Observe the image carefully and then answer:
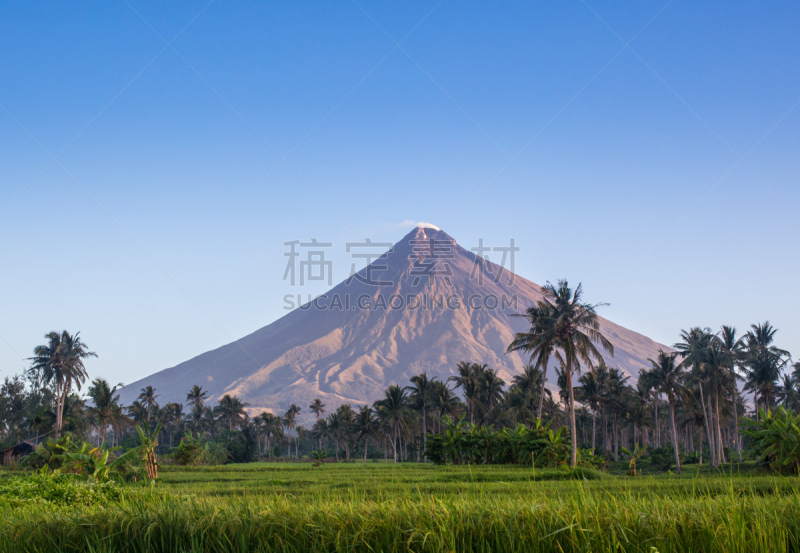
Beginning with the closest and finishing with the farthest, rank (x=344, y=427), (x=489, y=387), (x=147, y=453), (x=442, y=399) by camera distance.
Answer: (x=147, y=453), (x=489, y=387), (x=442, y=399), (x=344, y=427)

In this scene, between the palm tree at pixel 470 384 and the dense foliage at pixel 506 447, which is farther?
the palm tree at pixel 470 384

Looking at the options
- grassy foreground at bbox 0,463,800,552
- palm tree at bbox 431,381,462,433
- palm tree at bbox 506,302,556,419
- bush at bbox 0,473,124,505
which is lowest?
bush at bbox 0,473,124,505

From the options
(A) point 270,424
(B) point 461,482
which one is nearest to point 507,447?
(B) point 461,482

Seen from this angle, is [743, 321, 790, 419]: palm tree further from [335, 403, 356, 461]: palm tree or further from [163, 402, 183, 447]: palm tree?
[163, 402, 183, 447]: palm tree

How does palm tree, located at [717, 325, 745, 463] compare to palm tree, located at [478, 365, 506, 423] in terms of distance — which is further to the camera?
palm tree, located at [478, 365, 506, 423]

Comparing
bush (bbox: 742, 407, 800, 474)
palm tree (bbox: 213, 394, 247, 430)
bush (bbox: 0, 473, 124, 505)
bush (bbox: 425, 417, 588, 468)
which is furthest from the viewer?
palm tree (bbox: 213, 394, 247, 430)

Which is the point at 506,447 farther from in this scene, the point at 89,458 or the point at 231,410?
the point at 231,410

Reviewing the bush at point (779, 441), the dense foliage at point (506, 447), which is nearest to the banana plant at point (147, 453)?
the dense foliage at point (506, 447)

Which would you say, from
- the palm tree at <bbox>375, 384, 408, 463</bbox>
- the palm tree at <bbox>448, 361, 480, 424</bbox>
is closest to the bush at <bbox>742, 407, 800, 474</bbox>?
the palm tree at <bbox>448, 361, 480, 424</bbox>

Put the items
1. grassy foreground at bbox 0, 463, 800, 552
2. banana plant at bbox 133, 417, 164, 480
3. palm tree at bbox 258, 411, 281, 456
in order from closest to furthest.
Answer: grassy foreground at bbox 0, 463, 800, 552 → banana plant at bbox 133, 417, 164, 480 → palm tree at bbox 258, 411, 281, 456

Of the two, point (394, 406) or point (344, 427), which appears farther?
point (344, 427)

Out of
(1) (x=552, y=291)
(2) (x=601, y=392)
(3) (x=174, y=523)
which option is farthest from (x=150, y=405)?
(3) (x=174, y=523)

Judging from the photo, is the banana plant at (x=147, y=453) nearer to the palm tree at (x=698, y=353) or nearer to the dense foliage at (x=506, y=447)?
the dense foliage at (x=506, y=447)

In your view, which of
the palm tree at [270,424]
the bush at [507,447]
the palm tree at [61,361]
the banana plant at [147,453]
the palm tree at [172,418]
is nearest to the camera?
the banana plant at [147,453]
